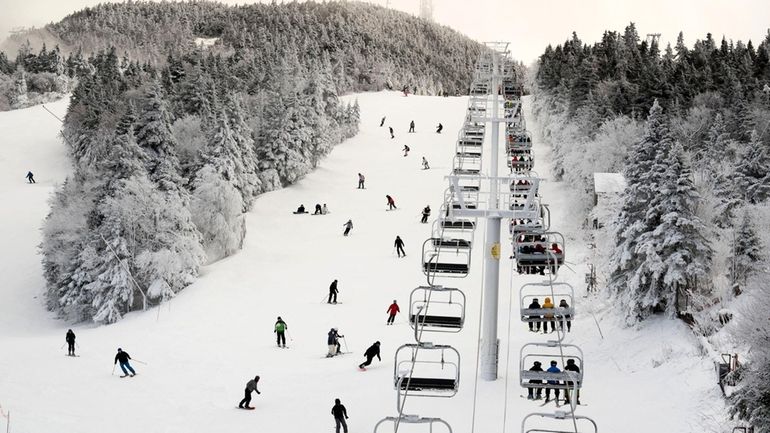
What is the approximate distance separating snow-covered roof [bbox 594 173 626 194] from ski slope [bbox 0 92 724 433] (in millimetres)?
2957

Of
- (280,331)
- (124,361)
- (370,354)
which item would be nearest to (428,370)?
(370,354)

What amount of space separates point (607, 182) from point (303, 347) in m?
22.4

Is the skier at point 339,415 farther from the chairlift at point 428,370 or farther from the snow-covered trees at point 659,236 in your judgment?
the snow-covered trees at point 659,236

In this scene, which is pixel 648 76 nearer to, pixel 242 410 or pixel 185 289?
pixel 185 289

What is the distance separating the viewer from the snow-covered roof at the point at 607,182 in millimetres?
40119

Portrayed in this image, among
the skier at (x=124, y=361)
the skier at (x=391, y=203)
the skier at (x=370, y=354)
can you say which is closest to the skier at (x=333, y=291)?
the skier at (x=370, y=354)

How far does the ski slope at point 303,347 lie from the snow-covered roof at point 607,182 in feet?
9.70

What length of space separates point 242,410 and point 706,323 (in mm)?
14070

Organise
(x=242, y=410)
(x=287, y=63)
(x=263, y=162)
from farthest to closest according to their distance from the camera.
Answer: (x=287, y=63) → (x=263, y=162) → (x=242, y=410)

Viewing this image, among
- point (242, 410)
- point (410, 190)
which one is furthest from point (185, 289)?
point (410, 190)

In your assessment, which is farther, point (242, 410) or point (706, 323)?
point (706, 323)

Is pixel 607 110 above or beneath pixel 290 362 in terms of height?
above

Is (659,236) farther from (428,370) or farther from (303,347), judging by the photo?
(303,347)

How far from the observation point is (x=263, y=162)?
176 feet
